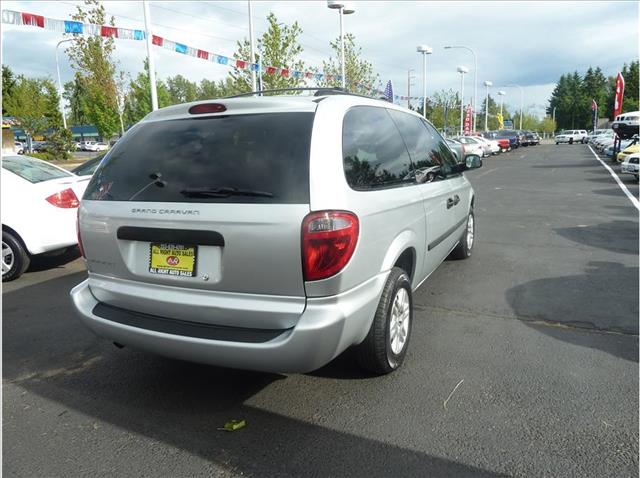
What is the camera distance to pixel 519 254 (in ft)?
20.7

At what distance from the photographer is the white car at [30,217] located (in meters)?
5.58

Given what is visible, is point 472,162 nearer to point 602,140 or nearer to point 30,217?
point 30,217

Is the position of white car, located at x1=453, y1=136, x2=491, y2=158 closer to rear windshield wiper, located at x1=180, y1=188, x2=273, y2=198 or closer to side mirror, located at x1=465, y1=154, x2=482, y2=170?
side mirror, located at x1=465, y1=154, x2=482, y2=170

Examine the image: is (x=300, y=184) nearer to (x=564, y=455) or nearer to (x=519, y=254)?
(x=564, y=455)

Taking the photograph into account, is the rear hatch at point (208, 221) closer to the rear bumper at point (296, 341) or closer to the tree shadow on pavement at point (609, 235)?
the rear bumper at point (296, 341)

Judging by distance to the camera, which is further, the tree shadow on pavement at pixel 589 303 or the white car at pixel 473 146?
the white car at pixel 473 146

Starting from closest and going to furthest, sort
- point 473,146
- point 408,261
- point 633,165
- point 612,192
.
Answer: point 408,261 → point 612,192 → point 633,165 → point 473,146

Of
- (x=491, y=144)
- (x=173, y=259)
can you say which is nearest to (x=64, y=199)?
(x=173, y=259)

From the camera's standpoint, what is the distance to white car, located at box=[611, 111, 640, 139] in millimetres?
21188

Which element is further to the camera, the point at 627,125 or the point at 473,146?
the point at 473,146

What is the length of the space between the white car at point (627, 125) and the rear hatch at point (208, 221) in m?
23.3

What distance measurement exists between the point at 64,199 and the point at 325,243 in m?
4.59

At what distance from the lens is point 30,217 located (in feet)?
18.4

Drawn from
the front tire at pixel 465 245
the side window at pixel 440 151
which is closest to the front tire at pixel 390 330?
the side window at pixel 440 151
